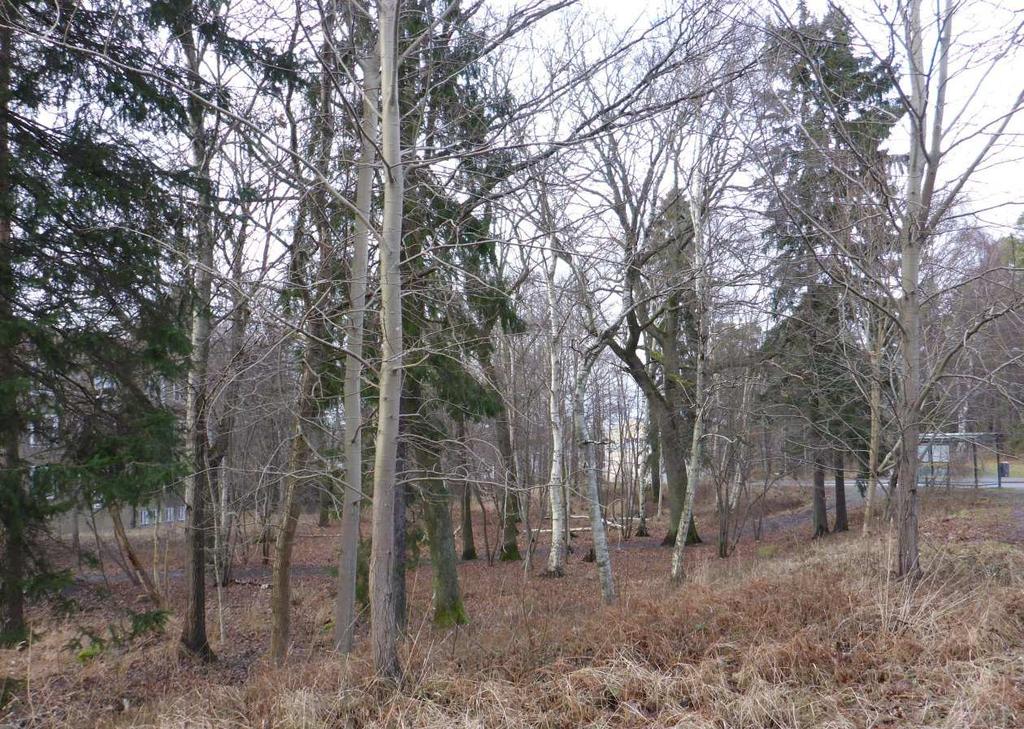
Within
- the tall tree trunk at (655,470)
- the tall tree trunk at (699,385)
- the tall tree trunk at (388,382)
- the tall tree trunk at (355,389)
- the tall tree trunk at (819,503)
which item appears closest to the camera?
the tall tree trunk at (388,382)

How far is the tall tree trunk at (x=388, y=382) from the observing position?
191 inches

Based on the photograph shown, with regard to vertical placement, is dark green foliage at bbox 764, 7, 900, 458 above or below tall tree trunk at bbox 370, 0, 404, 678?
above

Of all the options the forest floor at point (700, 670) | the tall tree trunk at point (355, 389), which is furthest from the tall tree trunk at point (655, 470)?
the tall tree trunk at point (355, 389)

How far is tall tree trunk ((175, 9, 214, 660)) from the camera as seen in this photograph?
27.6ft

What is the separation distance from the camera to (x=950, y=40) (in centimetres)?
680

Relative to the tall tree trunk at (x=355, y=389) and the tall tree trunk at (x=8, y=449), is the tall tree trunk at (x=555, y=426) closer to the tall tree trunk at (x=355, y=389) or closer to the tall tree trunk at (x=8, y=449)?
the tall tree trunk at (x=355, y=389)

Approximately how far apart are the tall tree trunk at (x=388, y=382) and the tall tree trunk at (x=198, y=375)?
3639 mm

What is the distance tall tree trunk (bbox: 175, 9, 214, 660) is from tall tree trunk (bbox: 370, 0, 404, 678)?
364 centimetres

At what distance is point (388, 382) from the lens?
16.5 ft

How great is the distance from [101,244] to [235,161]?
92.6 inches

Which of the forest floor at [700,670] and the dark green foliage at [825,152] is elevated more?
the dark green foliage at [825,152]

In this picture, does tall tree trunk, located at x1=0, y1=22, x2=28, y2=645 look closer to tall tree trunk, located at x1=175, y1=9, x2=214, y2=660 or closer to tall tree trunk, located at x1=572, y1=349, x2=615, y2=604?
tall tree trunk, located at x1=175, y1=9, x2=214, y2=660

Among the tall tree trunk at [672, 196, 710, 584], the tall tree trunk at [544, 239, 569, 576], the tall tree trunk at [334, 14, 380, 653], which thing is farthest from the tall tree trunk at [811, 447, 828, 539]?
the tall tree trunk at [334, 14, 380, 653]

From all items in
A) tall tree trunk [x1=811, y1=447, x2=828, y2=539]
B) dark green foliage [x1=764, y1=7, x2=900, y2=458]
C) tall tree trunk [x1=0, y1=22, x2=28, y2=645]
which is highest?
dark green foliage [x1=764, y1=7, x2=900, y2=458]
